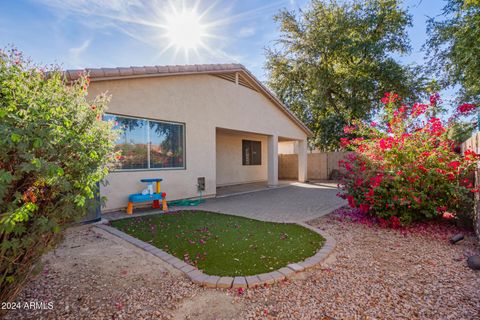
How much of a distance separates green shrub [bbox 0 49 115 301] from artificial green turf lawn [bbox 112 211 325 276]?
6.12 feet

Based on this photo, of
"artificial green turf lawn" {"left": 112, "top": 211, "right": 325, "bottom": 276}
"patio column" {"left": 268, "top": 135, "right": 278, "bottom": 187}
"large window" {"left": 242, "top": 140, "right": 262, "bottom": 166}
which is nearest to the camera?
"artificial green turf lawn" {"left": 112, "top": 211, "right": 325, "bottom": 276}

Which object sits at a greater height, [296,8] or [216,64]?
[296,8]

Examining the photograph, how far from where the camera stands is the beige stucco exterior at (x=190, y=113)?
6.64 meters

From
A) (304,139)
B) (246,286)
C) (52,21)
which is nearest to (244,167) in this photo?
(304,139)

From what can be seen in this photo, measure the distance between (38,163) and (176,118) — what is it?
6536mm

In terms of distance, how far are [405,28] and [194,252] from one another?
907 inches

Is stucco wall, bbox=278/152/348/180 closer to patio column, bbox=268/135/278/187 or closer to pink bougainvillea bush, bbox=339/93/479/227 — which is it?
patio column, bbox=268/135/278/187

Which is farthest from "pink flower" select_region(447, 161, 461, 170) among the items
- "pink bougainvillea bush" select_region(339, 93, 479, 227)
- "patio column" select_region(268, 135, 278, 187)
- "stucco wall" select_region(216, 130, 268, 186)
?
"stucco wall" select_region(216, 130, 268, 186)

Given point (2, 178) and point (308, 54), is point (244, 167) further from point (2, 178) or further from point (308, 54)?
point (2, 178)

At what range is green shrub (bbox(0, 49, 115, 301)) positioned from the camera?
164 cm

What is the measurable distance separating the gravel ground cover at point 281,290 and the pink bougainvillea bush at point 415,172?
46.8 inches

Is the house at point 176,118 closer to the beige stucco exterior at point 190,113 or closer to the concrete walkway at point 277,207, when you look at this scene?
the beige stucco exterior at point 190,113

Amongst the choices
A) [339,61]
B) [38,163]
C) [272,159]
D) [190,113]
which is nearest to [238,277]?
[38,163]

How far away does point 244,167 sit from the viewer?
47.6ft
